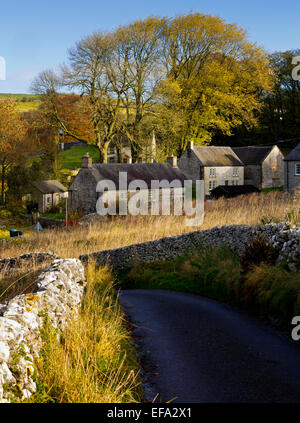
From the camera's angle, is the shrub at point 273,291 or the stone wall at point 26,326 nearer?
the stone wall at point 26,326

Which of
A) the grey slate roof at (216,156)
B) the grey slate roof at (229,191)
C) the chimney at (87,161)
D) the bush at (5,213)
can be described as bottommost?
the bush at (5,213)

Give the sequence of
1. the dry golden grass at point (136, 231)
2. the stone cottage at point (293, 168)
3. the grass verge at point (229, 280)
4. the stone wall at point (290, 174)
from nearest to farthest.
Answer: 1. the grass verge at point (229, 280)
2. the dry golden grass at point (136, 231)
3. the stone cottage at point (293, 168)
4. the stone wall at point (290, 174)

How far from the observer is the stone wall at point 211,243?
491 inches

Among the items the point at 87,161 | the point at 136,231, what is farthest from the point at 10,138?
the point at 136,231

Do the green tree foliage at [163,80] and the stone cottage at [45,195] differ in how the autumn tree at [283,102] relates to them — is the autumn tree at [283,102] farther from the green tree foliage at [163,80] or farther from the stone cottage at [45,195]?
the stone cottage at [45,195]

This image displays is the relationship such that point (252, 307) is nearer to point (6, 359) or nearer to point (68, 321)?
point (68, 321)

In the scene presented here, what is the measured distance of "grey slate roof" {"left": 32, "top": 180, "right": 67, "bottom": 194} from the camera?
49041mm

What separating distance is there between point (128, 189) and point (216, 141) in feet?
98.1

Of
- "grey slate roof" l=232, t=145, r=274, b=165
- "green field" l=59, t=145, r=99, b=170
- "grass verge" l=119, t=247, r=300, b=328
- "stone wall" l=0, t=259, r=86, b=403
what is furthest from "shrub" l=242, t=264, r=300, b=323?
"green field" l=59, t=145, r=99, b=170

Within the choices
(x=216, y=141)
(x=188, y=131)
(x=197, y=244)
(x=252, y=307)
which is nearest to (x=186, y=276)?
(x=197, y=244)

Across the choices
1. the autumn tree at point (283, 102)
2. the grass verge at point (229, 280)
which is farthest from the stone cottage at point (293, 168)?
the grass verge at point (229, 280)

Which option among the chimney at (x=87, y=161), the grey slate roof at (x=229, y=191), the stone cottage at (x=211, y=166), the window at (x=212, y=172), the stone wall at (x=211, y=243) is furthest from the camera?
the window at (x=212, y=172)

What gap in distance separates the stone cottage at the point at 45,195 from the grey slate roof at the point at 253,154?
23.1 metres

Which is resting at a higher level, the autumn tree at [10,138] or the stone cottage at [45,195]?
the autumn tree at [10,138]
